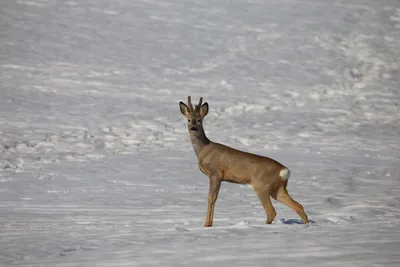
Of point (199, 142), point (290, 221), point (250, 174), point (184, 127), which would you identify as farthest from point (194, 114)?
point (184, 127)

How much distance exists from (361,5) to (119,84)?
15.4m

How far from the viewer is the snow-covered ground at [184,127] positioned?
8.51 metres

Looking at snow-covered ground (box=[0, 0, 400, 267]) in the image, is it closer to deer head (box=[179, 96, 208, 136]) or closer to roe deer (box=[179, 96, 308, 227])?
roe deer (box=[179, 96, 308, 227])

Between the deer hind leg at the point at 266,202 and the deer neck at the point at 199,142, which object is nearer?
the deer hind leg at the point at 266,202

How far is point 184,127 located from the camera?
23016mm

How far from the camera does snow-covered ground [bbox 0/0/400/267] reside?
8.51 meters

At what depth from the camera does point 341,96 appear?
1072 inches

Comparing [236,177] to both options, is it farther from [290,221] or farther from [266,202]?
[290,221]

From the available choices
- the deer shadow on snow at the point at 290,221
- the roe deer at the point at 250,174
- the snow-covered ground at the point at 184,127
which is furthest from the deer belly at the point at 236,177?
the deer shadow on snow at the point at 290,221

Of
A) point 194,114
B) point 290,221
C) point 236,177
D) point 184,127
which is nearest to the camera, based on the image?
point 236,177

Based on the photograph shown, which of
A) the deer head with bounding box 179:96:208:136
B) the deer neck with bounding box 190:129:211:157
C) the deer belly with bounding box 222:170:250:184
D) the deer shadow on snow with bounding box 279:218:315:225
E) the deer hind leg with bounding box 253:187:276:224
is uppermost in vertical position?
the deer head with bounding box 179:96:208:136

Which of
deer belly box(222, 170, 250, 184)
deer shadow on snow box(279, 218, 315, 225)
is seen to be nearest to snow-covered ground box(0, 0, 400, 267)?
deer shadow on snow box(279, 218, 315, 225)

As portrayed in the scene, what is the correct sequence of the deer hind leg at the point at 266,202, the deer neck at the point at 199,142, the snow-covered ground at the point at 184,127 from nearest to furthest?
the snow-covered ground at the point at 184,127, the deer hind leg at the point at 266,202, the deer neck at the point at 199,142

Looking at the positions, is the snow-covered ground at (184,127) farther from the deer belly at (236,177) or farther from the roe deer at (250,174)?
the deer belly at (236,177)
